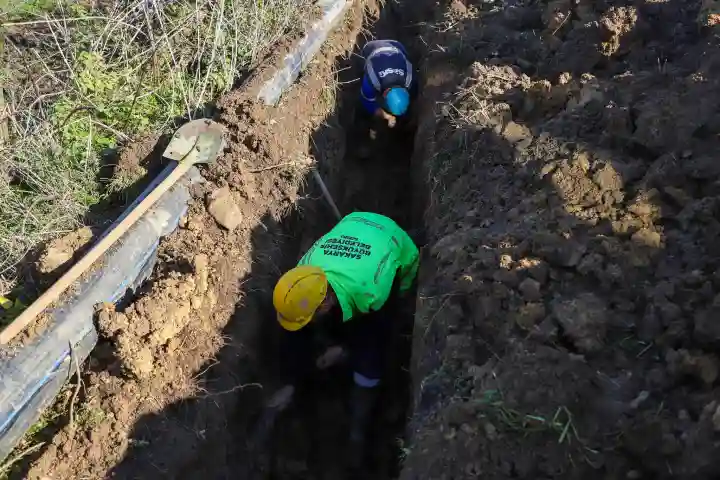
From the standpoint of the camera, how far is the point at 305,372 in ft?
14.7

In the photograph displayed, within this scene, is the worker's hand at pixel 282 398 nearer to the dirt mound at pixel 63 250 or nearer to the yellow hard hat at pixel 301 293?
the yellow hard hat at pixel 301 293

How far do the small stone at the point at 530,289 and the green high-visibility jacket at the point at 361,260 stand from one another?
3.68 ft

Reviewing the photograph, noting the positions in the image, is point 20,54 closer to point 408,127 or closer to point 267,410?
point 408,127

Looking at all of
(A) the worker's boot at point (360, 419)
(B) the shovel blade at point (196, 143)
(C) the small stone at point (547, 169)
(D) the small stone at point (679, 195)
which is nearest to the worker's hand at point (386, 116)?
(B) the shovel blade at point (196, 143)

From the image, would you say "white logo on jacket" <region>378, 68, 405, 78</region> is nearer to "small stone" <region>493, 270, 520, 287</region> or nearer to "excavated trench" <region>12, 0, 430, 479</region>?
"excavated trench" <region>12, 0, 430, 479</region>

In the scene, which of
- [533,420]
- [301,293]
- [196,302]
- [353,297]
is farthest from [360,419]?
[533,420]

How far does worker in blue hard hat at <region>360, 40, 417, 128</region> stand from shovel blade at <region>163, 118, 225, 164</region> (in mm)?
1809

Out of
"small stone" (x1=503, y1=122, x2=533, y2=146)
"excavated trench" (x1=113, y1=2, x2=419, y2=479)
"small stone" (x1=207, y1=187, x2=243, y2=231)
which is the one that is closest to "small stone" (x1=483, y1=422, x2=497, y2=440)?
"excavated trench" (x1=113, y1=2, x2=419, y2=479)

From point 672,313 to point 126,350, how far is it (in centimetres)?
280

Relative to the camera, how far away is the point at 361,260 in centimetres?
407

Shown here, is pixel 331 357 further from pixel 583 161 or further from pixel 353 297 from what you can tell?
pixel 583 161

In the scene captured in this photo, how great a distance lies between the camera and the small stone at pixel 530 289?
3178 millimetres

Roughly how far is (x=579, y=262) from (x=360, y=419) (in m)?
1.85

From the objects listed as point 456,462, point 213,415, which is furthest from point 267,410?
point 456,462
